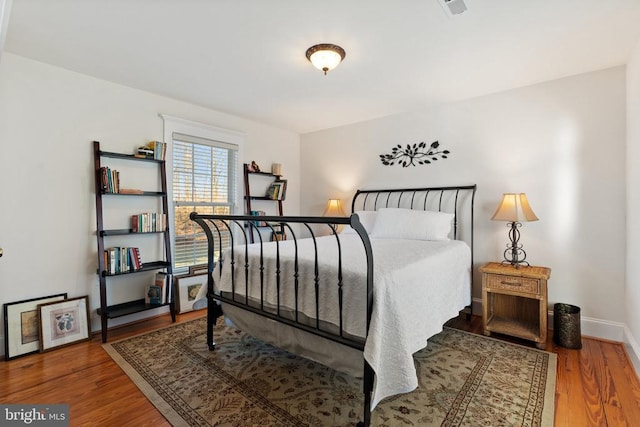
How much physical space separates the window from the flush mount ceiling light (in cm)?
190

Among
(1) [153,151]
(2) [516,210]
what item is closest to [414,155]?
(2) [516,210]

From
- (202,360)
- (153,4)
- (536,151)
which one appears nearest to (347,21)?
(153,4)

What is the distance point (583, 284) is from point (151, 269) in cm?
416

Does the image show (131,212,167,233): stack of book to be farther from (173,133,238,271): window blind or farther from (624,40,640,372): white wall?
(624,40,640,372): white wall

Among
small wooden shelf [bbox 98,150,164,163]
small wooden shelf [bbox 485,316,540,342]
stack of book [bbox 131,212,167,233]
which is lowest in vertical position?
small wooden shelf [bbox 485,316,540,342]

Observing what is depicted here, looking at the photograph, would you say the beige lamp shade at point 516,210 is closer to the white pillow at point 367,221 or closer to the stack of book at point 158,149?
the white pillow at point 367,221

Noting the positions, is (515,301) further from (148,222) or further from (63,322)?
(63,322)

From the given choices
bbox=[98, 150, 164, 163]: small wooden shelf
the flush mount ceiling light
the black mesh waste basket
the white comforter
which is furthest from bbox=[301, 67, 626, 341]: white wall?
bbox=[98, 150, 164, 163]: small wooden shelf

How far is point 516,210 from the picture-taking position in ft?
8.85

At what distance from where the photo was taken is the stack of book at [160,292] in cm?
300

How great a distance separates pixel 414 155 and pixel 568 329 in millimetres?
2310

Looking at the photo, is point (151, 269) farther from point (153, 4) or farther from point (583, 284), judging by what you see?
point (583, 284)

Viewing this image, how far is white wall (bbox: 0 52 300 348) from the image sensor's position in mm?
2393

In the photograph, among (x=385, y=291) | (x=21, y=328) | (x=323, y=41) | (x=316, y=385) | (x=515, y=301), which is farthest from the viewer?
(x=515, y=301)
